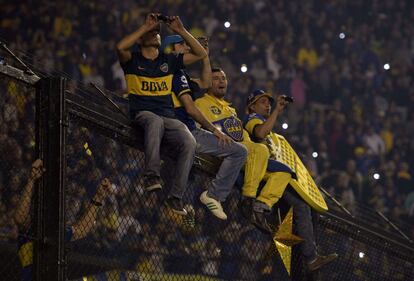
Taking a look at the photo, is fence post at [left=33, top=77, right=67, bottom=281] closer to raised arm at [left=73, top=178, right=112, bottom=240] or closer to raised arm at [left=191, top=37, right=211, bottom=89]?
raised arm at [left=73, top=178, right=112, bottom=240]

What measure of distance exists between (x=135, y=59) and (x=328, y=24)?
52.4ft

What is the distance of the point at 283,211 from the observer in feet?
29.1

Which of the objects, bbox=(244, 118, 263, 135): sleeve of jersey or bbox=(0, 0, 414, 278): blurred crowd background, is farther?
bbox=(0, 0, 414, 278): blurred crowd background

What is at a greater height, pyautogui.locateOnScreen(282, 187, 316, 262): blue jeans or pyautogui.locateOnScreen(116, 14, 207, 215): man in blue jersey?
pyautogui.locateOnScreen(116, 14, 207, 215): man in blue jersey

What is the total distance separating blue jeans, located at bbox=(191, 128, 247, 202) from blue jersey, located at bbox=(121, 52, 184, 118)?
494 mm

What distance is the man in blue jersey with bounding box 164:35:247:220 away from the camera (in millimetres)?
7695

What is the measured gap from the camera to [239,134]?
8359mm

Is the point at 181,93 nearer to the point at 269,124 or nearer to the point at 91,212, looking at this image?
the point at 269,124

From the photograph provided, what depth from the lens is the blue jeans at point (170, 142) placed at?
695 centimetres

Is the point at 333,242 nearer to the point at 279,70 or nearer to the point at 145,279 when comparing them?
the point at 145,279

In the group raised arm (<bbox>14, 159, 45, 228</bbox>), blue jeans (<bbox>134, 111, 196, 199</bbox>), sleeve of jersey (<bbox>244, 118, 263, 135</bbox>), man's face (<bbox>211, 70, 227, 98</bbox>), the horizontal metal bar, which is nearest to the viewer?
the horizontal metal bar

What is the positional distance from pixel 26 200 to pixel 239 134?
2551 mm

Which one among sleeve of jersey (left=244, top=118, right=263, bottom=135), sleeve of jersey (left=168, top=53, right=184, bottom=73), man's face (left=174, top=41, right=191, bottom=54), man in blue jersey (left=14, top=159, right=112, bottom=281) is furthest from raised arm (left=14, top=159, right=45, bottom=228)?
sleeve of jersey (left=244, top=118, right=263, bottom=135)

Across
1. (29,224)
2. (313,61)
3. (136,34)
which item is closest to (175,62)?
(136,34)
